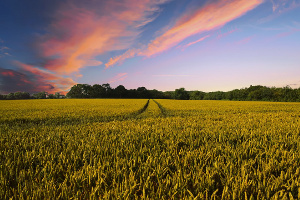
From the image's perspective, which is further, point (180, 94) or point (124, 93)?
point (180, 94)

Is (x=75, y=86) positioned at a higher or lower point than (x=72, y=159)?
higher

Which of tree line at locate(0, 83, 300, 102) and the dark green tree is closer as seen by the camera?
tree line at locate(0, 83, 300, 102)

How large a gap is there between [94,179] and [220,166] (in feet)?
6.43

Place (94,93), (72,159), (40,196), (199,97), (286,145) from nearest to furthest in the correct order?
(40,196), (72,159), (286,145), (94,93), (199,97)

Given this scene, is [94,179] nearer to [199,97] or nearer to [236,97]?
[236,97]

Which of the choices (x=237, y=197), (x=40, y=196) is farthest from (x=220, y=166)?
(x=40, y=196)

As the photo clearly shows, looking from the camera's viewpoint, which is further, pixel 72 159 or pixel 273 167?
pixel 72 159

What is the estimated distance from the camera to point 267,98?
95.7 m

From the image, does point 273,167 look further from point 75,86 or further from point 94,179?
point 75,86

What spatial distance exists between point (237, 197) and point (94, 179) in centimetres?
179

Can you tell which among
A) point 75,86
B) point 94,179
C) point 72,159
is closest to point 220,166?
point 94,179

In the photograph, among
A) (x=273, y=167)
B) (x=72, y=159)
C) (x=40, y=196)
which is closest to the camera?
(x=40, y=196)

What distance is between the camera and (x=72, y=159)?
2650mm

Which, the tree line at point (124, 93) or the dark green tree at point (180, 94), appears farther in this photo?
the dark green tree at point (180, 94)
